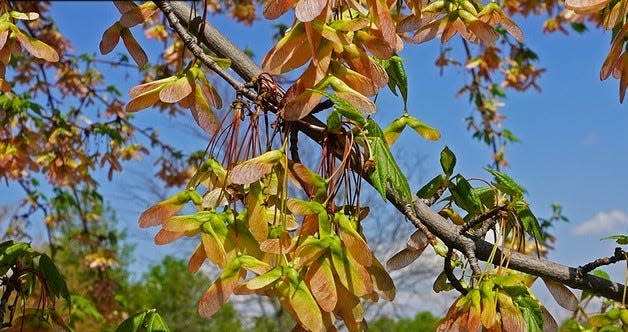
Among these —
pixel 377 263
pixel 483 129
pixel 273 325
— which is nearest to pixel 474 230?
pixel 377 263

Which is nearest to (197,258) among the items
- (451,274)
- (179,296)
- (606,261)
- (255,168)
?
Answer: (255,168)

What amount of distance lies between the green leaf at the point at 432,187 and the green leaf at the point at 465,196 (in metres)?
0.02

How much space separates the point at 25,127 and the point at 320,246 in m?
2.29

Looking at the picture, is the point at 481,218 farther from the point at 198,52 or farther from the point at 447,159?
the point at 198,52

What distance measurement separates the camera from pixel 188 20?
4.29 ft

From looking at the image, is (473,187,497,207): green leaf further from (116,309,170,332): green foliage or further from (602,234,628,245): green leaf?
(116,309,170,332): green foliage

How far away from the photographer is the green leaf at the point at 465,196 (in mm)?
1195

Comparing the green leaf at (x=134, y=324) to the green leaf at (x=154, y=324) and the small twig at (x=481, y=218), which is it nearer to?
the green leaf at (x=154, y=324)

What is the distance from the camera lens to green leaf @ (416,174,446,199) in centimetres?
121

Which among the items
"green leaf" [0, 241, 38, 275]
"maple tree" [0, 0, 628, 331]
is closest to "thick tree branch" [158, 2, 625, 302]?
"maple tree" [0, 0, 628, 331]

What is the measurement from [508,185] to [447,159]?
0.10 meters

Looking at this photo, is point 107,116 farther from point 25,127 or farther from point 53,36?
point 25,127

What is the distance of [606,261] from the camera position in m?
1.14

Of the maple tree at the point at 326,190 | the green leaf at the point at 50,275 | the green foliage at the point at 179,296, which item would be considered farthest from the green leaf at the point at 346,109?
the green foliage at the point at 179,296
